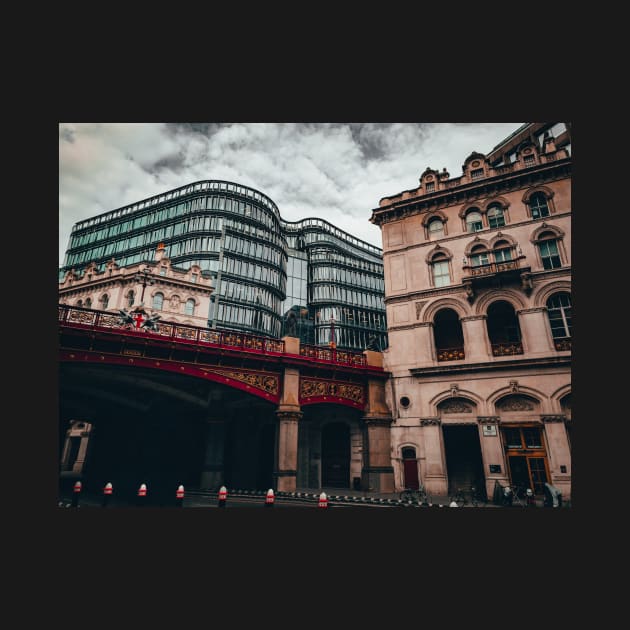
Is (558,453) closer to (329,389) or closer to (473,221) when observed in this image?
(329,389)

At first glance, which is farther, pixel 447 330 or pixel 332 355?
pixel 447 330

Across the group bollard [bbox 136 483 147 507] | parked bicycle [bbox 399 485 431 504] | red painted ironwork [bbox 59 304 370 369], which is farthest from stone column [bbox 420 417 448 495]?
bollard [bbox 136 483 147 507]

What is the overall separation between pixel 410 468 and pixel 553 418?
6.96 metres

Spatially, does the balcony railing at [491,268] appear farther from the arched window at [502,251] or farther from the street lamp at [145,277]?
the street lamp at [145,277]

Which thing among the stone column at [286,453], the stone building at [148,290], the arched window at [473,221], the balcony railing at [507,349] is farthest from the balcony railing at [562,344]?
the stone building at [148,290]

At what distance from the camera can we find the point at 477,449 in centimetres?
1916

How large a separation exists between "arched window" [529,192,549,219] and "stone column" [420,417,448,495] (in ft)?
40.5

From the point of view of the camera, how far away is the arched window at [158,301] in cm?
3756

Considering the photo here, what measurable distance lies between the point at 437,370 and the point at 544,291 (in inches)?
260

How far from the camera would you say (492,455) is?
17.0 m

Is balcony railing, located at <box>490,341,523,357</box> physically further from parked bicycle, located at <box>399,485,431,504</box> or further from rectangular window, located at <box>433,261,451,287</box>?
parked bicycle, located at <box>399,485,431,504</box>

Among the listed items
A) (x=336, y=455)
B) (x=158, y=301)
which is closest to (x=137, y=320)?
(x=336, y=455)

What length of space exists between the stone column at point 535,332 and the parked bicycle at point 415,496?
27.6ft

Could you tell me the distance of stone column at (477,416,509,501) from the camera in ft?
54.4
